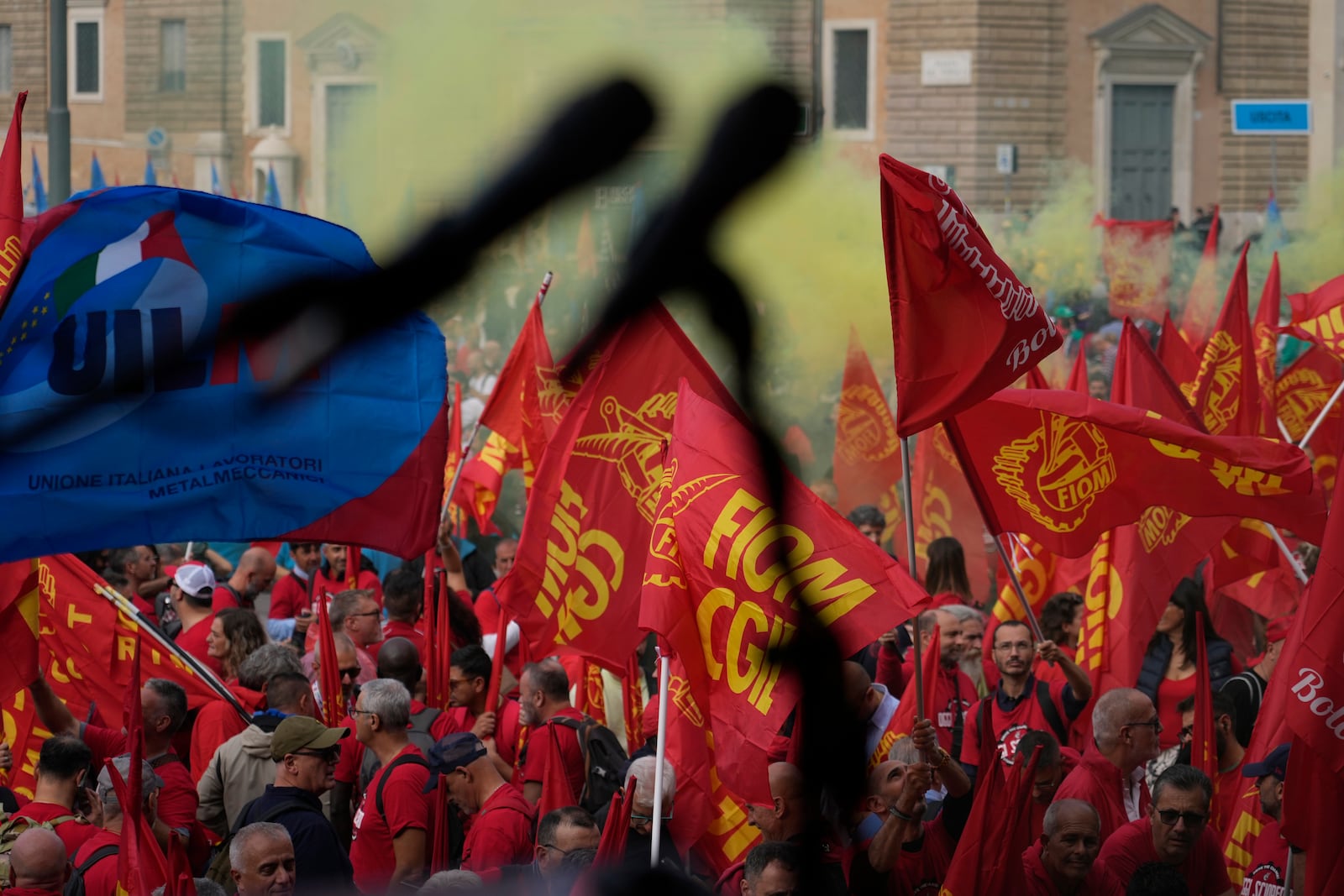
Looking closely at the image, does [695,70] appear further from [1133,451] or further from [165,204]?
[1133,451]

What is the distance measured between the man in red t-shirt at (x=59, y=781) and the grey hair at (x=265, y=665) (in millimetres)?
977

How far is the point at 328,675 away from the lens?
20.0ft

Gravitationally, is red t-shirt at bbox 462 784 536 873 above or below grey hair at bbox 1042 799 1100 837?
below

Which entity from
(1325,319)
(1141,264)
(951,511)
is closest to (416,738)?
Result: (951,511)

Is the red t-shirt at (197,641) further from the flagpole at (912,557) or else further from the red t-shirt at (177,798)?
the flagpole at (912,557)

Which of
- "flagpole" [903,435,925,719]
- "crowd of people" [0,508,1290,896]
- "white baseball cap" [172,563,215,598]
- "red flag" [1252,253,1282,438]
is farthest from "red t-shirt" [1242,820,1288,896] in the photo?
"red flag" [1252,253,1282,438]

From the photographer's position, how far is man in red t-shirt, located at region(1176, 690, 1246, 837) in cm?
547

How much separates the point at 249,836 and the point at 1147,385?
390 centimetres

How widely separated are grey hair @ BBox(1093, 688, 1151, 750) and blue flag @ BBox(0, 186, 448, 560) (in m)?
2.01

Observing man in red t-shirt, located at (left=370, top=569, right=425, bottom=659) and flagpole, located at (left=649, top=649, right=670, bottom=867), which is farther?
man in red t-shirt, located at (left=370, top=569, right=425, bottom=659)

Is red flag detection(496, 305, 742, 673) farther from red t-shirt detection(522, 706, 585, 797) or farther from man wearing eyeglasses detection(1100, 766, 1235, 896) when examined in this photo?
man wearing eyeglasses detection(1100, 766, 1235, 896)

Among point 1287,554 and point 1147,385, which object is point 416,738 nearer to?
point 1147,385

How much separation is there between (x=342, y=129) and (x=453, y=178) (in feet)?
2.99

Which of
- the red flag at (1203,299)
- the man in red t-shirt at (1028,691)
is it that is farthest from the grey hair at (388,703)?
the red flag at (1203,299)
